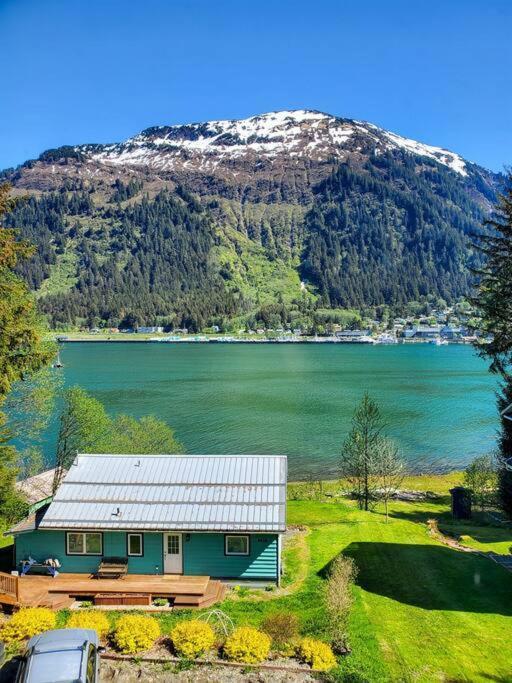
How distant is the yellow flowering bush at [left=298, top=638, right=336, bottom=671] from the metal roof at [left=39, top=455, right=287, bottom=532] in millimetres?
6168

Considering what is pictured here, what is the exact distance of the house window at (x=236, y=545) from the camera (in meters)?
22.8

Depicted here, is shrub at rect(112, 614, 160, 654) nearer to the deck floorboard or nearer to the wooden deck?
the wooden deck

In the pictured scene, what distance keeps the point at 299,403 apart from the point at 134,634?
84.0 m

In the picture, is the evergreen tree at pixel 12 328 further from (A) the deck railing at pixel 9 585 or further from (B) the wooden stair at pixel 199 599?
(B) the wooden stair at pixel 199 599

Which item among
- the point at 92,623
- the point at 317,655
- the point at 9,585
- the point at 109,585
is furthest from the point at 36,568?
the point at 317,655

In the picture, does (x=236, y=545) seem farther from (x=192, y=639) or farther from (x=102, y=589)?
(x=192, y=639)

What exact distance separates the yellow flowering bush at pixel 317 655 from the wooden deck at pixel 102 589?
5660mm

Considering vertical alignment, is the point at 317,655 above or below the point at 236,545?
below

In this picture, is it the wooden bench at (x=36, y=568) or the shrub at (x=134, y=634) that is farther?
the wooden bench at (x=36, y=568)

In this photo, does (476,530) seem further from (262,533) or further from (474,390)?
(474,390)

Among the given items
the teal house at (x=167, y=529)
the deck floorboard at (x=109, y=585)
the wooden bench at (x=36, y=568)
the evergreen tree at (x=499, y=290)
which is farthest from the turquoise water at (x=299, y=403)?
the wooden bench at (x=36, y=568)

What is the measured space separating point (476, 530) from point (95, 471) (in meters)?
23.5

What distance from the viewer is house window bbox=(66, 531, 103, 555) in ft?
76.1

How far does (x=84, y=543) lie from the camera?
2322cm
